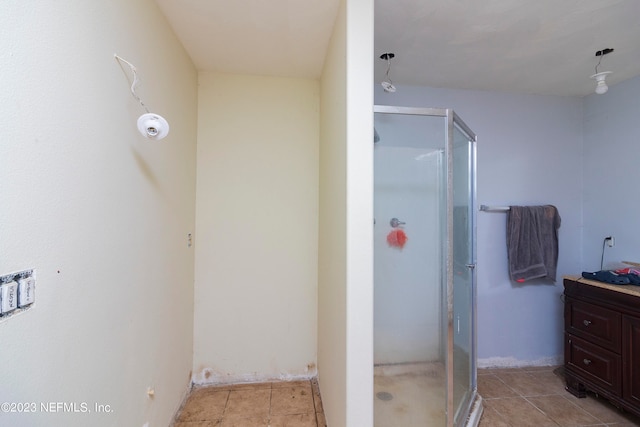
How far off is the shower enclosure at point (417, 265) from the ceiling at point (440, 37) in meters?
0.56

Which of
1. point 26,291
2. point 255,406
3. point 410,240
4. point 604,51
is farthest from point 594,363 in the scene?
point 26,291

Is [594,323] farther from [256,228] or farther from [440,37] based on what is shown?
[256,228]

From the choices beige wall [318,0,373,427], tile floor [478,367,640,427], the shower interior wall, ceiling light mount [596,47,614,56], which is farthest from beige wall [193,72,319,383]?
ceiling light mount [596,47,614,56]

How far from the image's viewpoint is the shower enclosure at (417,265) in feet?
5.39

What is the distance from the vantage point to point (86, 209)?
0.97 metres

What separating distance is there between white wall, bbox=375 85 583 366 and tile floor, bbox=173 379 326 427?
1.66 meters

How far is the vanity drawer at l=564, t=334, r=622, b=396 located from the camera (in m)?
1.89

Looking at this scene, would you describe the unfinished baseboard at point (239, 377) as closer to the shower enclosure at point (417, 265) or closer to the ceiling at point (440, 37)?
the shower enclosure at point (417, 265)

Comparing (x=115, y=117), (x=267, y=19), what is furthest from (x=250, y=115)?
(x=115, y=117)

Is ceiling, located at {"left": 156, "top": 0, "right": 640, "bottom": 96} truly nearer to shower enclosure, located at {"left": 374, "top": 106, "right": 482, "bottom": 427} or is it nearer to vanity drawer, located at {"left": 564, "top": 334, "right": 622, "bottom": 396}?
shower enclosure, located at {"left": 374, "top": 106, "right": 482, "bottom": 427}

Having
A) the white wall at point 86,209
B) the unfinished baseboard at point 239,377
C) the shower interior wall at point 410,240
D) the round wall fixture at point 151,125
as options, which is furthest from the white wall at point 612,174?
the white wall at point 86,209

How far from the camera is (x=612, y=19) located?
1618mm

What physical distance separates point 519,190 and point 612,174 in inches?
28.1

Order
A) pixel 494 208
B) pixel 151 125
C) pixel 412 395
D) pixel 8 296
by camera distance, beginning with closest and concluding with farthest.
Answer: pixel 8 296, pixel 151 125, pixel 412 395, pixel 494 208
